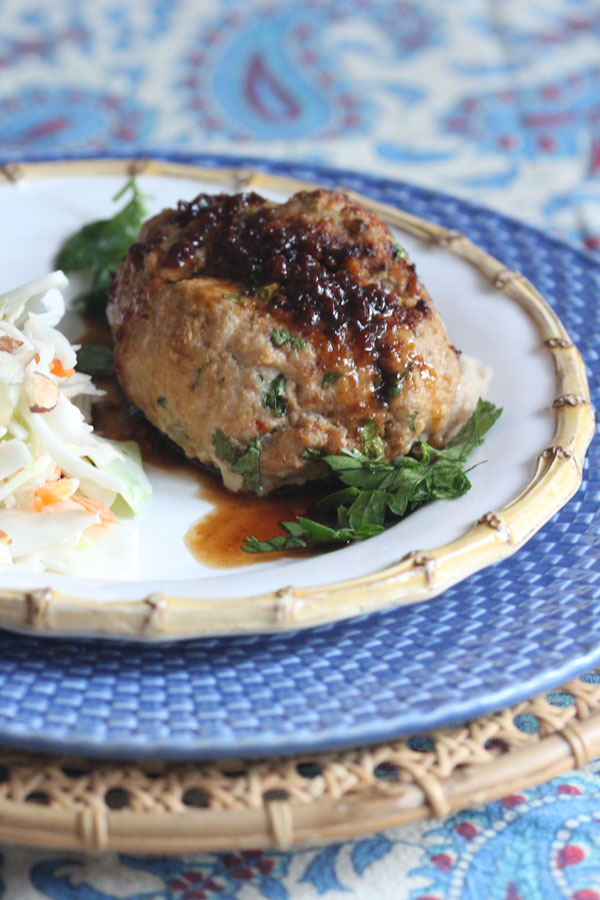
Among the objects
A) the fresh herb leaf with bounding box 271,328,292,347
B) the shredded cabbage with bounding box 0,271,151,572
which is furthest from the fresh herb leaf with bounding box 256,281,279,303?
the shredded cabbage with bounding box 0,271,151,572

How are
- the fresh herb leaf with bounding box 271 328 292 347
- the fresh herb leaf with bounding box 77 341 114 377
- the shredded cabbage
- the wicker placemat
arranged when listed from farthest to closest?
the fresh herb leaf with bounding box 77 341 114 377 → the fresh herb leaf with bounding box 271 328 292 347 → the shredded cabbage → the wicker placemat

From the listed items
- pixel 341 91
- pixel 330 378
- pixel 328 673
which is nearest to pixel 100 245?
pixel 330 378

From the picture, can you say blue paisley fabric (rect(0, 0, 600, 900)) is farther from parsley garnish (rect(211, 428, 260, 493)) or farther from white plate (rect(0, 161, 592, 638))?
parsley garnish (rect(211, 428, 260, 493))

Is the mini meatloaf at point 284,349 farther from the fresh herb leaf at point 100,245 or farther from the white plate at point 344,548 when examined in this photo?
the fresh herb leaf at point 100,245

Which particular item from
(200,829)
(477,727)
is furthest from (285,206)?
(200,829)

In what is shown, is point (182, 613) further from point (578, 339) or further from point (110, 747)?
point (578, 339)

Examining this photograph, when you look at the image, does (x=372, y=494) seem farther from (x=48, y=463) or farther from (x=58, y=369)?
(x=58, y=369)

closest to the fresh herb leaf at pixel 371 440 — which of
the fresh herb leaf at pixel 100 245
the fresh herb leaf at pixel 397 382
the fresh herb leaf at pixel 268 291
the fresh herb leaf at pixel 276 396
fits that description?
the fresh herb leaf at pixel 397 382
